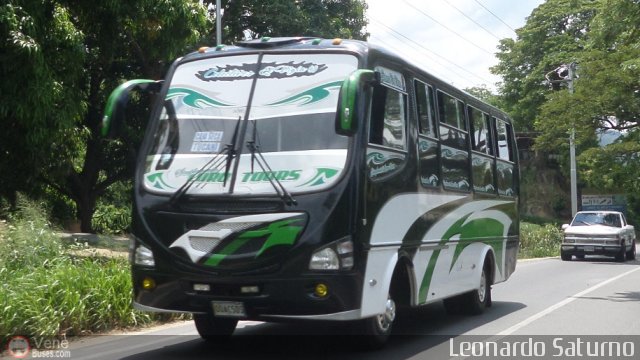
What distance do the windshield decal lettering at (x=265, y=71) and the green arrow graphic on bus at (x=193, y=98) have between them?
0.69ft

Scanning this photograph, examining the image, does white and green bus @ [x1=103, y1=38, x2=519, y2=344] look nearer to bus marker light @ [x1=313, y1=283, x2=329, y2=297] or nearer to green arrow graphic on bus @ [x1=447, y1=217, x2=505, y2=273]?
bus marker light @ [x1=313, y1=283, x2=329, y2=297]

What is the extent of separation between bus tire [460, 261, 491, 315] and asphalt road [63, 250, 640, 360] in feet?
0.55

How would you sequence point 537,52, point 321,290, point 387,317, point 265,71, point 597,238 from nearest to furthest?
1. point 321,290
2. point 265,71
3. point 387,317
4. point 597,238
5. point 537,52

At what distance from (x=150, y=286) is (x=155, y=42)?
1018cm

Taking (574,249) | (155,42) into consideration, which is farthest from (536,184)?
(155,42)

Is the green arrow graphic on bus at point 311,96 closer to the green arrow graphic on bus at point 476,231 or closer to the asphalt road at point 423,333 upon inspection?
the asphalt road at point 423,333

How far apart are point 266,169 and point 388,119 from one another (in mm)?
1675

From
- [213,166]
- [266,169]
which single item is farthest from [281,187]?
[213,166]

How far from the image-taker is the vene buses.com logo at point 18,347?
836cm

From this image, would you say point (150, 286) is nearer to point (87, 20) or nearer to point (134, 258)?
point (134, 258)

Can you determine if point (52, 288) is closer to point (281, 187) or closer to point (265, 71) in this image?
point (281, 187)

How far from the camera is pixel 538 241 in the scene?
33.6 metres

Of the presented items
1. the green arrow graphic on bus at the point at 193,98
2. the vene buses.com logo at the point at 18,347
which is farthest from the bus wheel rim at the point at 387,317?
the vene buses.com logo at the point at 18,347

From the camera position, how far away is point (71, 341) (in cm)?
921
